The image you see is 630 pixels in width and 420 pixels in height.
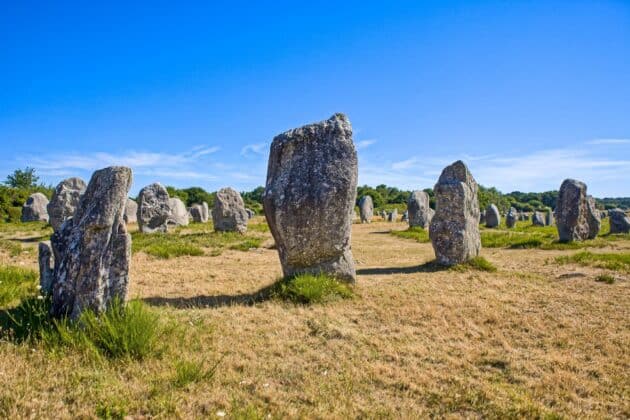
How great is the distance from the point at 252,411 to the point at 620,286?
801 cm

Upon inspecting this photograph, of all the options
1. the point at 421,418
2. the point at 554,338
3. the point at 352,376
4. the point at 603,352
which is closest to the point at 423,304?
the point at 554,338

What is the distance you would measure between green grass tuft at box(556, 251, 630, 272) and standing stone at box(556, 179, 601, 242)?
4.69 meters

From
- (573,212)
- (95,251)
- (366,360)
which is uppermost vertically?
(573,212)

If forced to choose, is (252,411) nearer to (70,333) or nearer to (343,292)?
(70,333)

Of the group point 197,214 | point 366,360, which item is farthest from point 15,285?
point 197,214

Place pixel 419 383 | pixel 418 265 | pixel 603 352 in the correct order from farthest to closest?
pixel 418 265, pixel 603 352, pixel 419 383

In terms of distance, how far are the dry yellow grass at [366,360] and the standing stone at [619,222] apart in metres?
15.5

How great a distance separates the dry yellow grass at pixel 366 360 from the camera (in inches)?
130

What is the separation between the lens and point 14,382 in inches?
129

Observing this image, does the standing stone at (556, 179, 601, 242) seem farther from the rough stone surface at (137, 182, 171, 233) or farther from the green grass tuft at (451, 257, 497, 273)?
the rough stone surface at (137, 182, 171, 233)

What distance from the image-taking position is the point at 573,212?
623 inches

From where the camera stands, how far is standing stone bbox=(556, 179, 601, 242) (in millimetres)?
15797

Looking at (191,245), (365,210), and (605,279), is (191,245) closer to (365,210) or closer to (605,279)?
(605,279)

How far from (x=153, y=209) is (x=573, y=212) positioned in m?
17.4
